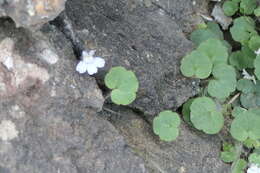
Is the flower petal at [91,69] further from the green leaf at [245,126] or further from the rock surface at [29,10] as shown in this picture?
the green leaf at [245,126]

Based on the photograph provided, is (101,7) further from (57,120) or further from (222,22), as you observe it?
(222,22)

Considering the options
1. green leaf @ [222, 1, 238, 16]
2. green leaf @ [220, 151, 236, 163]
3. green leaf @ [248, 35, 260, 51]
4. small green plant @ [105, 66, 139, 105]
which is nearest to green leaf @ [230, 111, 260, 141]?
green leaf @ [220, 151, 236, 163]

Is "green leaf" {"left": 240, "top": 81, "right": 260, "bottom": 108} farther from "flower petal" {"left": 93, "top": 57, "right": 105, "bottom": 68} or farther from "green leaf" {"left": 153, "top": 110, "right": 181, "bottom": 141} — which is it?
"flower petal" {"left": 93, "top": 57, "right": 105, "bottom": 68}

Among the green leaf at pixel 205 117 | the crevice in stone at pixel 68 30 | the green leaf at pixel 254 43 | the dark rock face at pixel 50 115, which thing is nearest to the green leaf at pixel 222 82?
the green leaf at pixel 205 117

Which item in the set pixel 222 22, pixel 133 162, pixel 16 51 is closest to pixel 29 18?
pixel 16 51

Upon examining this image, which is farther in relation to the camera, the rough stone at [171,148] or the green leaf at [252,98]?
the green leaf at [252,98]

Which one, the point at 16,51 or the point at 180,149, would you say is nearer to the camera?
the point at 16,51
